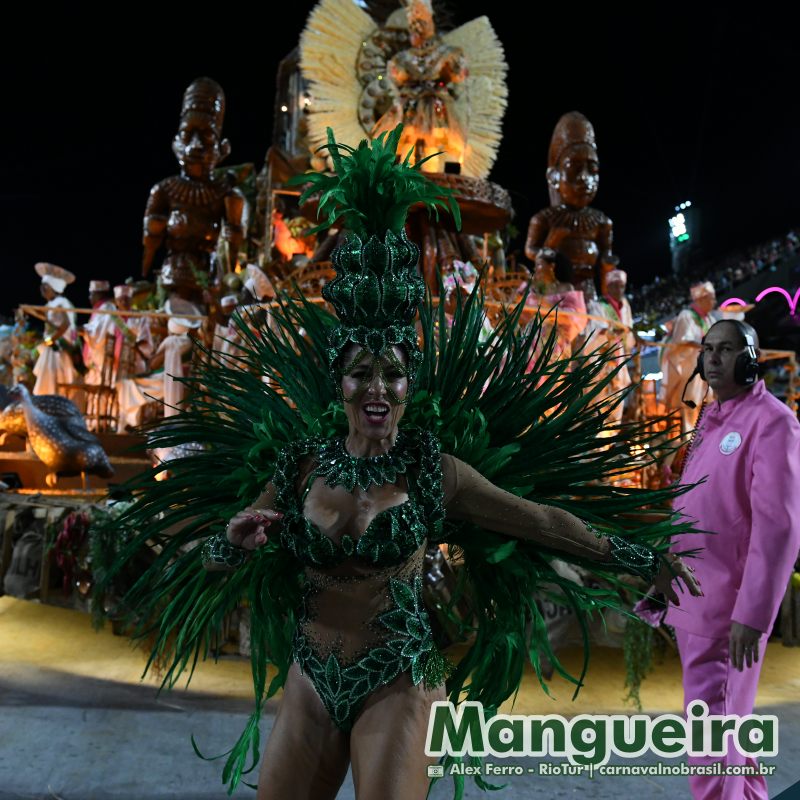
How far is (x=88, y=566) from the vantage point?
5.41 m

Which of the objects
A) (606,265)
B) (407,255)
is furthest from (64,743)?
(606,265)

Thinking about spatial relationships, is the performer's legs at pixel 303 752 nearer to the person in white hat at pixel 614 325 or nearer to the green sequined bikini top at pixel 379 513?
the green sequined bikini top at pixel 379 513

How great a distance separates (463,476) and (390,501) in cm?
20

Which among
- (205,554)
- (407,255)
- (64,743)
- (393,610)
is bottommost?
(64,743)

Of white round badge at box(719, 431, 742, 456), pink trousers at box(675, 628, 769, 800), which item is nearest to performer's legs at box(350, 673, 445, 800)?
pink trousers at box(675, 628, 769, 800)

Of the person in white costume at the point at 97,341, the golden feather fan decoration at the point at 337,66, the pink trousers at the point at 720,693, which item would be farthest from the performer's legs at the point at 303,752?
the person in white costume at the point at 97,341

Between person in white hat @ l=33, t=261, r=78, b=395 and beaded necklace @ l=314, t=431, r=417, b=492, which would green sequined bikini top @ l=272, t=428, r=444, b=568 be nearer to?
beaded necklace @ l=314, t=431, r=417, b=492

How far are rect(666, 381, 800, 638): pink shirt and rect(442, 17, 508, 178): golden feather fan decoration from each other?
763 centimetres

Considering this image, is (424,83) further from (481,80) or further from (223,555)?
(223,555)

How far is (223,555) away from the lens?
1.72 metres

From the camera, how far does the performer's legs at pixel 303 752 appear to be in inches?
67.6

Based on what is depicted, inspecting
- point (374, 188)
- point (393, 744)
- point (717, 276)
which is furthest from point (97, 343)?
point (717, 276)

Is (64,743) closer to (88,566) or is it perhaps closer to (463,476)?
(88,566)

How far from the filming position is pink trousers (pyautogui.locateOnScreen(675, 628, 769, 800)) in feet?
8.00
